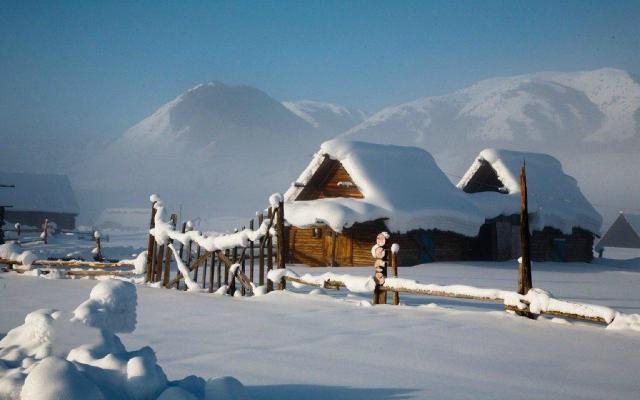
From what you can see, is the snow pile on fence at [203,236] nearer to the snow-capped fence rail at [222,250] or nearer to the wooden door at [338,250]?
the snow-capped fence rail at [222,250]

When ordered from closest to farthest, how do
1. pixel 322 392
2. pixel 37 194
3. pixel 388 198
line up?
pixel 322 392, pixel 388 198, pixel 37 194

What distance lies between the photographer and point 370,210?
65.0 feet

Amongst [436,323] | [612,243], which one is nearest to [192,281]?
[436,323]

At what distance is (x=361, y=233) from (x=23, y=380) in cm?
1862

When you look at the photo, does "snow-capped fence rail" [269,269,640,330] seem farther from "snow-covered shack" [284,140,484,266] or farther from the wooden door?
the wooden door

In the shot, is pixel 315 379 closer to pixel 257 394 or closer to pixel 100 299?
pixel 257 394

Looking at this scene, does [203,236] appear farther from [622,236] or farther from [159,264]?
[622,236]

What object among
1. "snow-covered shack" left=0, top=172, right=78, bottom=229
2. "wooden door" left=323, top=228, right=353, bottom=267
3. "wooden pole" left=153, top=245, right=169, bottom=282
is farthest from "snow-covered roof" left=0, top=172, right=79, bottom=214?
"wooden pole" left=153, top=245, right=169, bottom=282

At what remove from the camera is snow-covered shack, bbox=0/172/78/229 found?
4506 cm

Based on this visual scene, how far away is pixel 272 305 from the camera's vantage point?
7945 millimetres

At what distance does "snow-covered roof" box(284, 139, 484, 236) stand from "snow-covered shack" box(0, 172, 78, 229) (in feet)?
107

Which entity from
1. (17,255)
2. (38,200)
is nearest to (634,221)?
(17,255)

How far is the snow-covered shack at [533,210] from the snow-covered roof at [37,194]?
37.5 m

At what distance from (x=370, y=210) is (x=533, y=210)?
32.1ft
